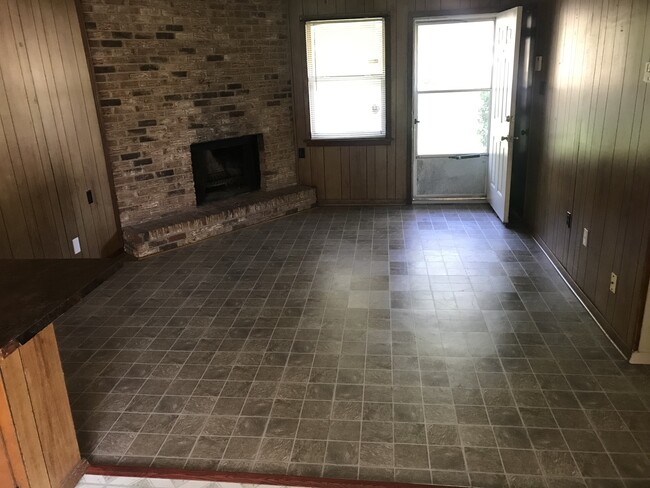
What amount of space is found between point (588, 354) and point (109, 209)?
13.2 feet

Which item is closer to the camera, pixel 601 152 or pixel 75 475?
pixel 75 475

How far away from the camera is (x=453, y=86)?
5918 millimetres

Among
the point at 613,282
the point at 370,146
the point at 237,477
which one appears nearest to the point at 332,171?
the point at 370,146

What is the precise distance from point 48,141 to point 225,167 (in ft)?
7.06

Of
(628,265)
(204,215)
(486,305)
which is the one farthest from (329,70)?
(628,265)

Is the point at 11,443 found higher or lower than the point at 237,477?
higher

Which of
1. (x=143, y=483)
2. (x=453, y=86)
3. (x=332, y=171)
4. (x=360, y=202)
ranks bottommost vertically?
(x=143, y=483)

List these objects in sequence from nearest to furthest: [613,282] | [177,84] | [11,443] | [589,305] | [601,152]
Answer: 1. [11,443]
2. [613,282]
3. [601,152]
4. [589,305]
5. [177,84]

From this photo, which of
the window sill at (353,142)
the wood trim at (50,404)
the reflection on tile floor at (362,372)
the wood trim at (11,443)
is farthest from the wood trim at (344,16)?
the wood trim at (11,443)

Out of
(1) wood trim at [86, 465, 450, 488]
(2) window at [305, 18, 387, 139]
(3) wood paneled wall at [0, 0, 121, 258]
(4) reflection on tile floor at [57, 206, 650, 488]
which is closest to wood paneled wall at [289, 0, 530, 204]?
(2) window at [305, 18, 387, 139]

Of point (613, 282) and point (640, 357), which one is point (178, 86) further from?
point (640, 357)

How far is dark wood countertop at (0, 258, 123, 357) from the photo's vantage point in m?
1.67

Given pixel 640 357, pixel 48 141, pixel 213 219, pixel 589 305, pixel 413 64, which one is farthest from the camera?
pixel 413 64

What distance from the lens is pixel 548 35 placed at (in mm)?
4508
